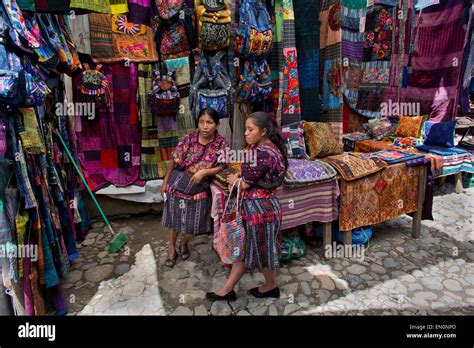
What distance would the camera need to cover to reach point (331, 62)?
4395 mm

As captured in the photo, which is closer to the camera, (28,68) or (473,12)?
(28,68)

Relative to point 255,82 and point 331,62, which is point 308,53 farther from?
point 255,82

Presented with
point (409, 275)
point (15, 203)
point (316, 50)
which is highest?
point (316, 50)

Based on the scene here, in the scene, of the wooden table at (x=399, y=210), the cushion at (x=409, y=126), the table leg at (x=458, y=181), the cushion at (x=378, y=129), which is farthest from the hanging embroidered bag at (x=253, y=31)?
the table leg at (x=458, y=181)

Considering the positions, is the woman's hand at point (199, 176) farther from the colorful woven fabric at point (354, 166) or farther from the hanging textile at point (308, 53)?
the hanging textile at point (308, 53)

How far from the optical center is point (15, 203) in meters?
2.45

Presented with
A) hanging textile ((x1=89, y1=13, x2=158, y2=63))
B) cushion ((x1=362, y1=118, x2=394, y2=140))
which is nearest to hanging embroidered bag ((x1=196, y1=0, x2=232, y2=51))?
hanging textile ((x1=89, y1=13, x2=158, y2=63))

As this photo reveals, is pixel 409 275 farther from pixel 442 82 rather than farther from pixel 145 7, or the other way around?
pixel 145 7

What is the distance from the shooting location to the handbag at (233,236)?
105 inches

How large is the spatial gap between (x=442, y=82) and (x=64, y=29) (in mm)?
5426

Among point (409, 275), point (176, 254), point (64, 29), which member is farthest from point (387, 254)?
point (64, 29)

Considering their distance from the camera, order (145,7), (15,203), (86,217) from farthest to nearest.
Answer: (86,217)
(145,7)
(15,203)

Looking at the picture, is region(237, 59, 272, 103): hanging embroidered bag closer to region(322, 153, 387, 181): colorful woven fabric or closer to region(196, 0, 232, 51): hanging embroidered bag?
region(196, 0, 232, 51): hanging embroidered bag

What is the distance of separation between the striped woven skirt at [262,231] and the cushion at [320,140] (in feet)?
5.14
